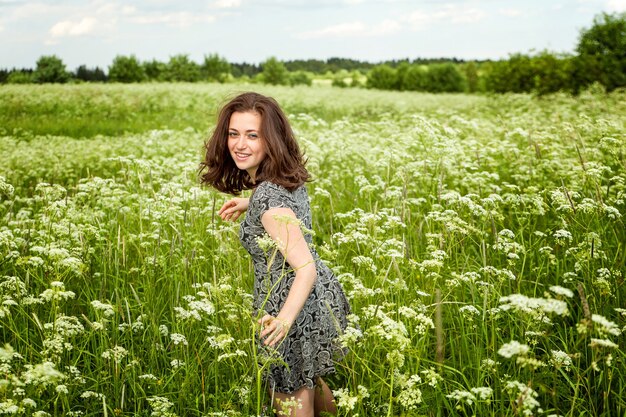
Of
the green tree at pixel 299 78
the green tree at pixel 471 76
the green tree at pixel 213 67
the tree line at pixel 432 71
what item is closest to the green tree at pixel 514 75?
the tree line at pixel 432 71

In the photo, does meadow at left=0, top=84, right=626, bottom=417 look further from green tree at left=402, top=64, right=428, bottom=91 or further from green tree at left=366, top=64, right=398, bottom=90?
green tree at left=366, top=64, right=398, bottom=90

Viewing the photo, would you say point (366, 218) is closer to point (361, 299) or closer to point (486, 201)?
point (361, 299)

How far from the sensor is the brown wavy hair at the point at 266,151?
3137 mm

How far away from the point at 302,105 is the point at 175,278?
22.6m

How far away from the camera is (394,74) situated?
226ft

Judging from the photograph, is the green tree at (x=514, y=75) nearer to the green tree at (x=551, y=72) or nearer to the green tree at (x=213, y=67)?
the green tree at (x=551, y=72)

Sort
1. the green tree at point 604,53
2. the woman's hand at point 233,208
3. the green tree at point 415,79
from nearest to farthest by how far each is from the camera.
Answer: the woman's hand at point 233,208
the green tree at point 604,53
the green tree at point 415,79

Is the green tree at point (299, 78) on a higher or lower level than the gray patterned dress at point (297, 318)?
higher

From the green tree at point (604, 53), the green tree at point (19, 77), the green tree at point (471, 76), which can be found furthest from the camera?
the green tree at point (471, 76)

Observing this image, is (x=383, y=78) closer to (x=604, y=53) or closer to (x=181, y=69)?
(x=181, y=69)

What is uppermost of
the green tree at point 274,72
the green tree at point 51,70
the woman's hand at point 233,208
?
the green tree at point 274,72

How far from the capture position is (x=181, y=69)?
6450 centimetres

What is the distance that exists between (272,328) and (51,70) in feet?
141

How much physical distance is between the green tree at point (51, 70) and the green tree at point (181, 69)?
20611mm
